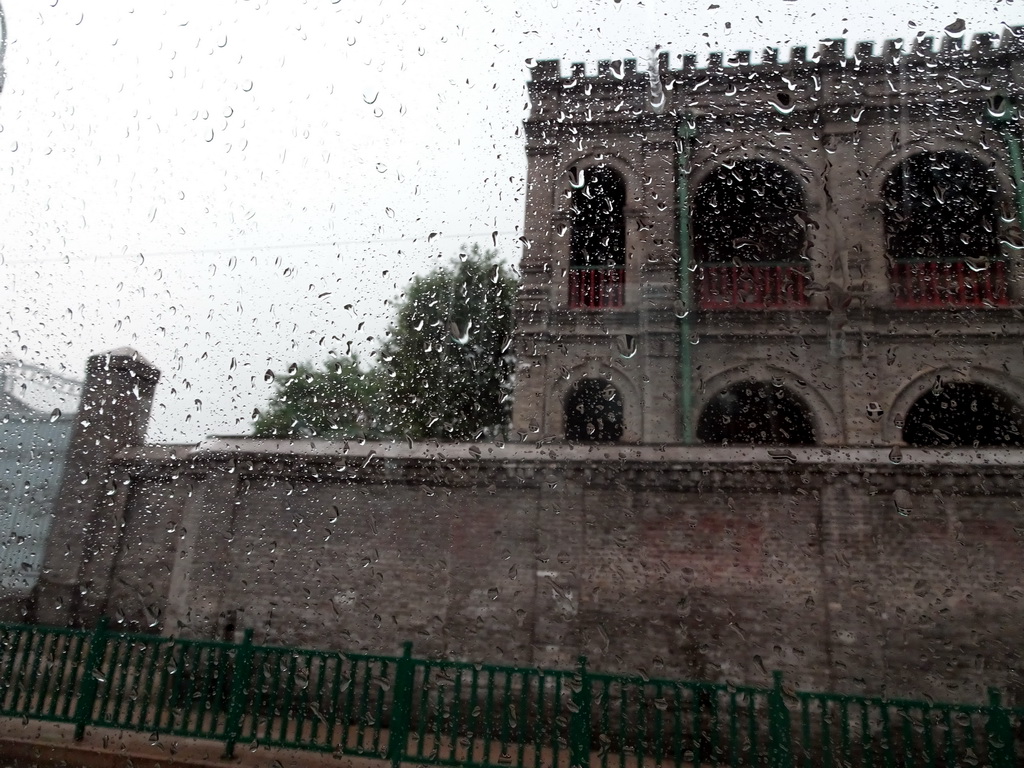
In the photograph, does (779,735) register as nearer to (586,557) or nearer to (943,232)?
(586,557)

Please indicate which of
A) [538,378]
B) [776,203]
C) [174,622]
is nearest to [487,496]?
[538,378]

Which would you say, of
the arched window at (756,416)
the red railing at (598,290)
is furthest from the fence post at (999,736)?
the red railing at (598,290)

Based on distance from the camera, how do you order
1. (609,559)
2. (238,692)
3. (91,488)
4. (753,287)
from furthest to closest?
(753,287)
(91,488)
(609,559)
(238,692)

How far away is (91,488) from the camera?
7.02 metres

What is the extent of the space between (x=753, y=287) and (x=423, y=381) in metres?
4.37

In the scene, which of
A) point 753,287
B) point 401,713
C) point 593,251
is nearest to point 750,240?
point 753,287

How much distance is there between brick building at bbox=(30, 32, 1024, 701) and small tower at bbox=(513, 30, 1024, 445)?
0.04m

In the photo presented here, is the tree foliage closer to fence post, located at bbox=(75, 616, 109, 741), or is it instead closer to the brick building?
the brick building

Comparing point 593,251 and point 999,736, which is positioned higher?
point 593,251

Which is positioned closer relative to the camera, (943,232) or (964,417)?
(943,232)

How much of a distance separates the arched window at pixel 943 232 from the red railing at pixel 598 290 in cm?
339

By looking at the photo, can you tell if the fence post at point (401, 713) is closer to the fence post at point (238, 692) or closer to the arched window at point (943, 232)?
the fence post at point (238, 692)

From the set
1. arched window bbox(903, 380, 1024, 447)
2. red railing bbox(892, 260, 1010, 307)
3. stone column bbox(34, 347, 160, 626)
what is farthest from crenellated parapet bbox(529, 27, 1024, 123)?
stone column bbox(34, 347, 160, 626)

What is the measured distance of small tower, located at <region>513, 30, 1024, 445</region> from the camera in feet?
25.1
